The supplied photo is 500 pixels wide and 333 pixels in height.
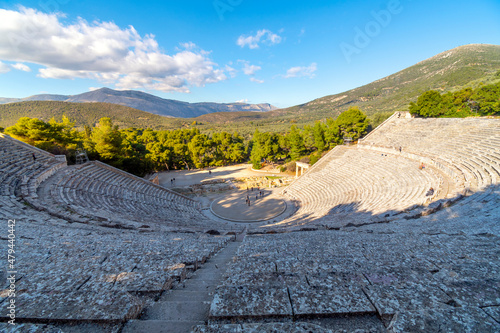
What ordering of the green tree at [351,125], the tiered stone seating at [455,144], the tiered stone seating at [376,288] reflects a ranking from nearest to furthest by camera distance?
the tiered stone seating at [376,288]
the tiered stone seating at [455,144]
the green tree at [351,125]

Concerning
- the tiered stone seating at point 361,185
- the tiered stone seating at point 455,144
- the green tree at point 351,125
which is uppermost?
the green tree at point 351,125

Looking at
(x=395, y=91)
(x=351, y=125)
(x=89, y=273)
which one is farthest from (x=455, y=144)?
(x=395, y=91)

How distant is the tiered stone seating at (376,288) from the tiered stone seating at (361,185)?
6250mm

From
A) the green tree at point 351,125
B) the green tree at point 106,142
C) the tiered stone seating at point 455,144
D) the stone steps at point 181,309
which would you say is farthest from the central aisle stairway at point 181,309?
the green tree at point 351,125

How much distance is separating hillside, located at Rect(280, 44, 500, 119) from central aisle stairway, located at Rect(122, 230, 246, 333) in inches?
2563

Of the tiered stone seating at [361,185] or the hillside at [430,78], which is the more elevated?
the hillside at [430,78]

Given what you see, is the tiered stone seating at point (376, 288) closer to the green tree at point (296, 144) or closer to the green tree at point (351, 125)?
the green tree at point (296, 144)

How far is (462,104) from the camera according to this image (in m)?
32.4

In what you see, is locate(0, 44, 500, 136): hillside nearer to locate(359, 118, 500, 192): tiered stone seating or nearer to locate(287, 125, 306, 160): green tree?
locate(359, 118, 500, 192): tiered stone seating

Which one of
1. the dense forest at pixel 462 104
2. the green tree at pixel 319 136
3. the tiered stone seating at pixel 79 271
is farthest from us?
the green tree at pixel 319 136

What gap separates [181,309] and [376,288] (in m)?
2.24

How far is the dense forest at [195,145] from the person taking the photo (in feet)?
70.3

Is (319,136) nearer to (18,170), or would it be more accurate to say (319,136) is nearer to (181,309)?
(18,170)

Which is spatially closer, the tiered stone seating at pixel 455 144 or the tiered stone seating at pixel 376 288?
the tiered stone seating at pixel 376 288
